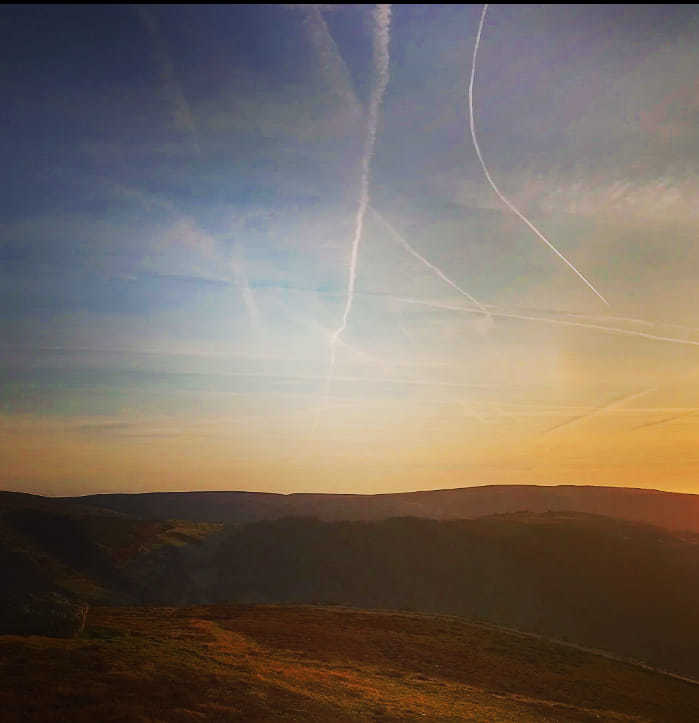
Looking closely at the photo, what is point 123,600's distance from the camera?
53.8 m

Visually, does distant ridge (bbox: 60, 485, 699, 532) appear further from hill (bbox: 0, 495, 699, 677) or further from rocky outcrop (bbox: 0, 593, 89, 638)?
rocky outcrop (bbox: 0, 593, 89, 638)

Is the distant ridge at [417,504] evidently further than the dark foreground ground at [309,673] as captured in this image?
Yes

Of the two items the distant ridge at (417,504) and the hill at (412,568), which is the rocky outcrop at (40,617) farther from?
the distant ridge at (417,504)

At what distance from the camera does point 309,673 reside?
2355 centimetres

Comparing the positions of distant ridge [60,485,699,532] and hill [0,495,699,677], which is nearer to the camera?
hill [0,495,699,677]

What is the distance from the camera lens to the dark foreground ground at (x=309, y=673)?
1788 centimetres

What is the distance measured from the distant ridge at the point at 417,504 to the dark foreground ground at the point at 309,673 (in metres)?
95.7

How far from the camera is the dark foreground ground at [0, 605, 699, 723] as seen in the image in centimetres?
1788

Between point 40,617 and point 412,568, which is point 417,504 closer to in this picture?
point 412,568

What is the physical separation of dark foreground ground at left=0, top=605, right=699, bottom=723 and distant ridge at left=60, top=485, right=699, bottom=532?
9572 centimetres

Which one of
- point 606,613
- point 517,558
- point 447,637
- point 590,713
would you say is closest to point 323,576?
point 517,558

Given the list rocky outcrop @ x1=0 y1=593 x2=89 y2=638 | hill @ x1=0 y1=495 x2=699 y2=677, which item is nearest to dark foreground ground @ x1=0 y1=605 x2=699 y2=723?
rocky outcrop @ x1=0 y1=593 x2=89 y2=638

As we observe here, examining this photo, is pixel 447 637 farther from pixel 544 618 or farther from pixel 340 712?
pixel 544 618

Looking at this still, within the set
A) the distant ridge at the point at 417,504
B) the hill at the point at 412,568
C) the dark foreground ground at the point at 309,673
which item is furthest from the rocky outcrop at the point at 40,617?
the distant ridge at the point at 417,504
